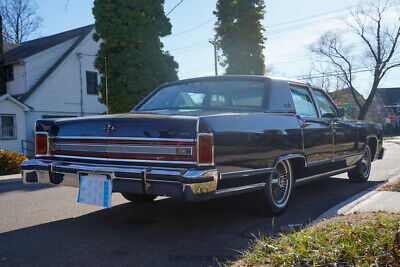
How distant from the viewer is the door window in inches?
219

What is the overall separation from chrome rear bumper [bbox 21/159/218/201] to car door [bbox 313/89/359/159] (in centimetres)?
282

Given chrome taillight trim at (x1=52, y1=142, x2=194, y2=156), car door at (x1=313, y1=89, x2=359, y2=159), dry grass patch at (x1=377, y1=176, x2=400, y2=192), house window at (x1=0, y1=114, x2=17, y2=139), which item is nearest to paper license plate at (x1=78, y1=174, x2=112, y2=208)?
chrome taillight trim at (x1=52, y1=142, x2=194, y2=156)

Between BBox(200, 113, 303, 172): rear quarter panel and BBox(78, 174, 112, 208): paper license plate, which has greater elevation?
BBox(200, 113, 303, 172): rear quarter panel

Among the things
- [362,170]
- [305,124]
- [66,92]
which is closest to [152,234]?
[305,124]

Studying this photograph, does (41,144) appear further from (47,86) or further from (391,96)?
(391,96)

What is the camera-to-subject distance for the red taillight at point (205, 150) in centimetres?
327

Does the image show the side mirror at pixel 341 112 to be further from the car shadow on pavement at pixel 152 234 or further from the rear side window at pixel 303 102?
the car shadow on pavement at pixel 152 234

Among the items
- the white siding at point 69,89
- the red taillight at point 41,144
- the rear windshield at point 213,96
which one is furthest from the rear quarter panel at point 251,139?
the white siding at point 69,89

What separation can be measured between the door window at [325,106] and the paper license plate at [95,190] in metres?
3.34

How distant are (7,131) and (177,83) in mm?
16845

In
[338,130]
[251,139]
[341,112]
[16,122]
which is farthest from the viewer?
[16,122]

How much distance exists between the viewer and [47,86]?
20.5 meters

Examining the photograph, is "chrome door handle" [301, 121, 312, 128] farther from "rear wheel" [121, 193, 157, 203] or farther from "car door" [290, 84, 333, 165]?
"rear wheel" [121, 193, 157, 203]

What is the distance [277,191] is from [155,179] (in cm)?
178
